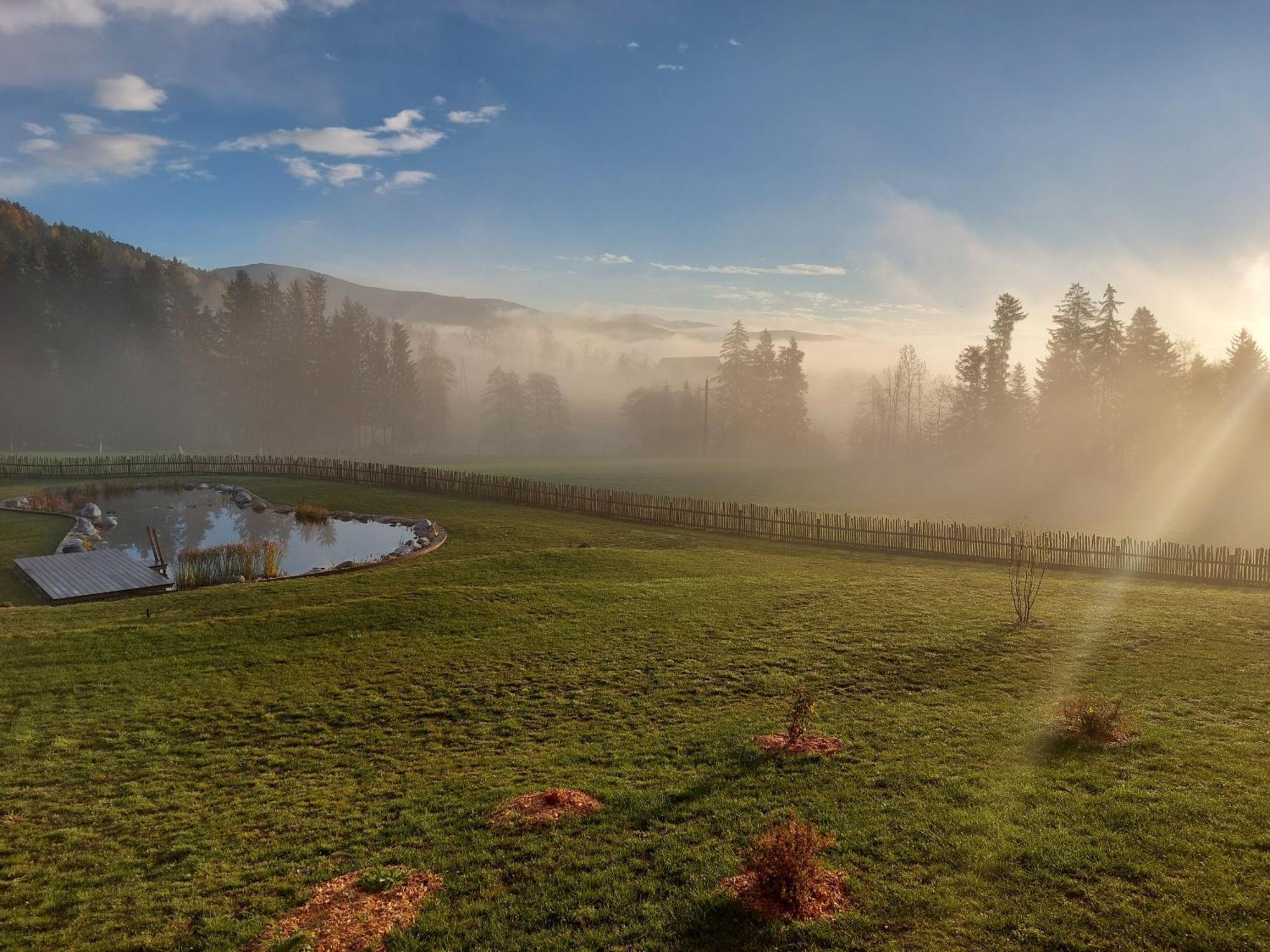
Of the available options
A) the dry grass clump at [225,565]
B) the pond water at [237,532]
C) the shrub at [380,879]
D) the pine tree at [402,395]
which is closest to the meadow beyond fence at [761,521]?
the pond water at [237,532]

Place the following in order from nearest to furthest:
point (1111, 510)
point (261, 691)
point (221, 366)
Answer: point (261, 691)
point (1111, 510)
point (221, 366)

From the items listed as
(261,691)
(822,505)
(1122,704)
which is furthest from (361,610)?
(822,505)

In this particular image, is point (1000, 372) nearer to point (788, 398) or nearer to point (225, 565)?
point (788, 398)

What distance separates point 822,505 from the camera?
48656 millimetres

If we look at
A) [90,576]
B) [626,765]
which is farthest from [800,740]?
[90,576]

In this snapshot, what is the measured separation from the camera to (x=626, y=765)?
384 inches

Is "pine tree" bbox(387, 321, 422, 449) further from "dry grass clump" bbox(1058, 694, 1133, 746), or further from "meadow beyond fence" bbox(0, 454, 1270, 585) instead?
"dry grass clump" bbox(1058, 694, 1133, 746)

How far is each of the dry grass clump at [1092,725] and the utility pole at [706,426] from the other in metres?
88.2

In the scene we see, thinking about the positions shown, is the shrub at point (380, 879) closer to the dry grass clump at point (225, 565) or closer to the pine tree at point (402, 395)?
the dry grass clump at point (225, 565)

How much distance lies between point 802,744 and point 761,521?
896 inches

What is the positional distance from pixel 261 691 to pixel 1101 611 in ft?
65.4

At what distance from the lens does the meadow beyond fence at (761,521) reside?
79.2 ft

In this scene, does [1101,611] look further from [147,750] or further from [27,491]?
[27,491]

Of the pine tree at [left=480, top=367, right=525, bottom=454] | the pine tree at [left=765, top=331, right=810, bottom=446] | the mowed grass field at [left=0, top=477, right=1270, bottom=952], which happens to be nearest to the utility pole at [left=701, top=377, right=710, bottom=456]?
the pine tree at [left=765, top=331, right=810, bottom=446]
